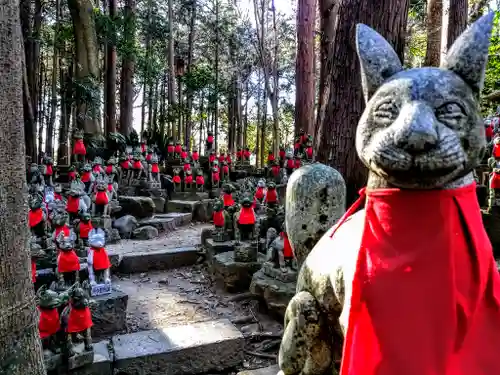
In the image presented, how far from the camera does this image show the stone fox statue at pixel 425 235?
4.06 feet

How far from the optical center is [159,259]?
7688 mm

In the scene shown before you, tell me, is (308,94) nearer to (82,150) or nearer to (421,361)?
(82,150)

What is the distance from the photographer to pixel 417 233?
4.21ft

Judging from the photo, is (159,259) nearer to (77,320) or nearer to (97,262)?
(97,262)

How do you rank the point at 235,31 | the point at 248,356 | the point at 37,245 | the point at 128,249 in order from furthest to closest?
1. the point at 235,31
2. the point at 128,249
3. the point at 37,245
4. the point at 248,356

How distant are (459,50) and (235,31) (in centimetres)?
2026

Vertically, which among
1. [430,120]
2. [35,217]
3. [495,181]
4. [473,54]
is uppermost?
[473,54]

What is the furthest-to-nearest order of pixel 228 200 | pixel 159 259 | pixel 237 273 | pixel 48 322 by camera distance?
pixel 228 200
pixel 159 259
pixel 237 273
pixel 48 322

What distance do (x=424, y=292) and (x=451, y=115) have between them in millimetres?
519

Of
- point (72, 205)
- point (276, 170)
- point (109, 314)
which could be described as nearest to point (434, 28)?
point (276, 170)

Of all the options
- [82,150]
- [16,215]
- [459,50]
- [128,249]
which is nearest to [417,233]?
[459,50]

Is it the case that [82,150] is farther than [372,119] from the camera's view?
Yes

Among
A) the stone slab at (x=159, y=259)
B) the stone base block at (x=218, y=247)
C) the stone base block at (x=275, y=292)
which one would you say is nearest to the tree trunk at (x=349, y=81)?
the stone base block at (x=275, y=292)

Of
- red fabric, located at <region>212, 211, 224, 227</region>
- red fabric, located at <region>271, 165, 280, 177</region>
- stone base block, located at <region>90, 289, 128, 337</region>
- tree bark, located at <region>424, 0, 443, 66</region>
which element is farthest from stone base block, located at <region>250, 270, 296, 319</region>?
red fabric, located at <region>271, 165, 280, 177</region>
